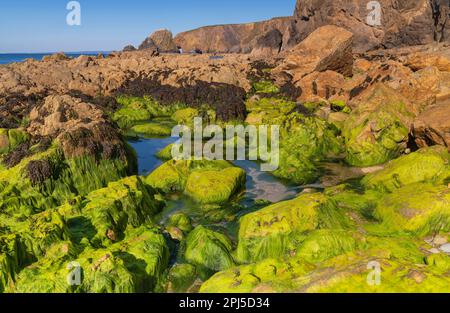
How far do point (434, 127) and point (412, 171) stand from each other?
2.31 metres

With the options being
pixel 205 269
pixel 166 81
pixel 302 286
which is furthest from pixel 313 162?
pixel 166 81

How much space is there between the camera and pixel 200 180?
34.3 ft

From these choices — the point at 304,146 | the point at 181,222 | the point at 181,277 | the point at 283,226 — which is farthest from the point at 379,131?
the point at 181,277

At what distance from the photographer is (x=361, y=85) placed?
2019 cm

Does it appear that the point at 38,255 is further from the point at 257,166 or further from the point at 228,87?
the point at 228,87

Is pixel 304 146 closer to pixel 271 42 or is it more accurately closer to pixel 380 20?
pixel 380 20

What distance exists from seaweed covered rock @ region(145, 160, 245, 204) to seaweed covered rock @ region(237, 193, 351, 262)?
2.21 meters

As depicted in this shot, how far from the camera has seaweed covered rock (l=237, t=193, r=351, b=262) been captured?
24.1ft

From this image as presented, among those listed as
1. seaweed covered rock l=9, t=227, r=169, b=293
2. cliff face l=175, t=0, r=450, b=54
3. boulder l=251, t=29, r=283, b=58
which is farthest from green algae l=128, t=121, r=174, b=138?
boulder l=251, t=29, r=283, b=58

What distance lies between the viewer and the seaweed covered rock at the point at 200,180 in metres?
10.1

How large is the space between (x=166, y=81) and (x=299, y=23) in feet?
200

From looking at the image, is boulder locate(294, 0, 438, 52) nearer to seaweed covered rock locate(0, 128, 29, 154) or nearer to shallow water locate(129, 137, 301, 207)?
shallow water locate(129, 137, 301, 207)

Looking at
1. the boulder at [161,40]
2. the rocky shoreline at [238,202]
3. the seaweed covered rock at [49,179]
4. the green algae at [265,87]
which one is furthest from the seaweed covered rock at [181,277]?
the boulder at [161,40]

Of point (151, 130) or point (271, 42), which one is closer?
point (151, 130)
